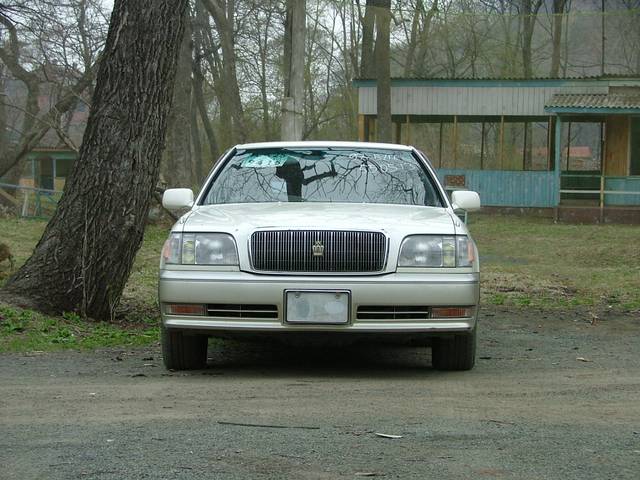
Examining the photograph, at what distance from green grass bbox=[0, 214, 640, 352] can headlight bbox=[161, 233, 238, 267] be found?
193cm

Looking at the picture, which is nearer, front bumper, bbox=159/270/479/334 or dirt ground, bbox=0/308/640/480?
dirt ground, bbox=0/308/640/480

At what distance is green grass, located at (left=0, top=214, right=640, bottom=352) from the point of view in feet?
27.2

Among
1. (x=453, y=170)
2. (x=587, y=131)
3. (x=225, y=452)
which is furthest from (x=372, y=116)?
(x=225, y=452)

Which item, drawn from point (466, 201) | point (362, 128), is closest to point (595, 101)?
→ point (362, 128)

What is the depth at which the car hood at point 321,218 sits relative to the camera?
6.31 meters

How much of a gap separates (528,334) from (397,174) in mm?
2450

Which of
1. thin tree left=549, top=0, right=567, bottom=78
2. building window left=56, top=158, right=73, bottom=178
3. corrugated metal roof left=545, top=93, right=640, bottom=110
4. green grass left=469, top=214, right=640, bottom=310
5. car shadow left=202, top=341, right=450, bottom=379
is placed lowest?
green grass left=469, top=214, right=640, bottom=310

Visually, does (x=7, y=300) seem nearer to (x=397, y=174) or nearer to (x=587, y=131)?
(x=397, y=174)

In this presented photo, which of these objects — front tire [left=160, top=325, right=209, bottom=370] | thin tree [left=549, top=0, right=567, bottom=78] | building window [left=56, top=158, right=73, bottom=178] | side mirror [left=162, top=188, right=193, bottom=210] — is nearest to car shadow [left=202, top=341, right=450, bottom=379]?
front tire [left=160, top=325, right=209, bottom=370]

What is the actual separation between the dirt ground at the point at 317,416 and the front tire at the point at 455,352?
0.11m

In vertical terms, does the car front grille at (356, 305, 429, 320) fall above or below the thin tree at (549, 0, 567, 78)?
below

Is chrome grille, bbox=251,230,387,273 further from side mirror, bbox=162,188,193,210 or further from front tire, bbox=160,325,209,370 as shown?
side mirror, bbox=162,188,193,210

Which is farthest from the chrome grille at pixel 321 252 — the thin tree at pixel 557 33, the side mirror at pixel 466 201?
the thin tree at pixel 557 33

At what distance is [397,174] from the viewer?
24.9 feet
